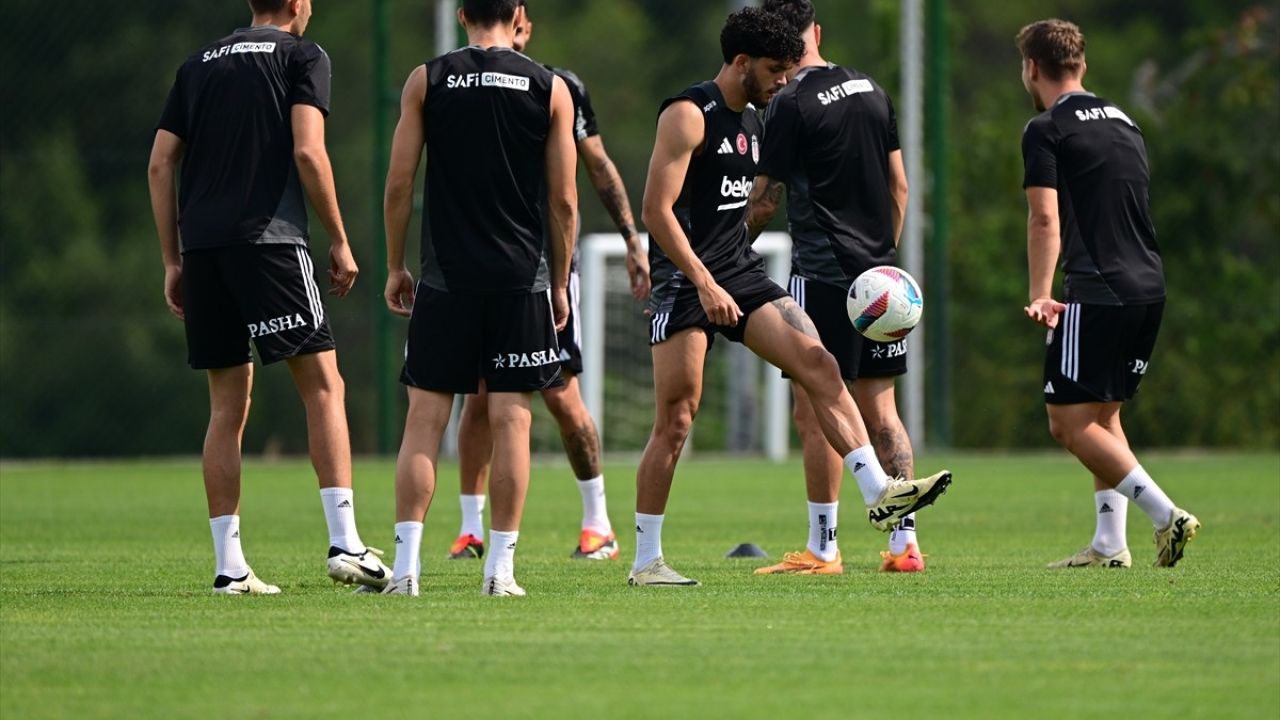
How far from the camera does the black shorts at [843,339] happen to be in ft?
28.8

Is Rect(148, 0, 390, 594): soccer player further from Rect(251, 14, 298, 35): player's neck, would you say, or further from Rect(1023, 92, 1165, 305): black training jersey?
Rect(1023, 92, 1165, 305): black training jersey

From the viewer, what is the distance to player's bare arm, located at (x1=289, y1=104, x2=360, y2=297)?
761 centimetres

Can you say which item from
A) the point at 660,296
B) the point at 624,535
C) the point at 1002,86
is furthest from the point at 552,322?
the point at 1002,86

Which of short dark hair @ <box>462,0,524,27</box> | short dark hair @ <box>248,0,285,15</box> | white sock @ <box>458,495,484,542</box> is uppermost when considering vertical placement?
short dark hair @ <box>248,0,285,15</box>

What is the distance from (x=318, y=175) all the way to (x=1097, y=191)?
3.46 metres

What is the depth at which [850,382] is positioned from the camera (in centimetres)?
892

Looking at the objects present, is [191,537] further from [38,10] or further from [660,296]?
[38,10]

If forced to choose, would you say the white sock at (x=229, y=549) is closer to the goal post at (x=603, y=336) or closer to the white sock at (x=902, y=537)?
the white sock at (x=902, y=537)

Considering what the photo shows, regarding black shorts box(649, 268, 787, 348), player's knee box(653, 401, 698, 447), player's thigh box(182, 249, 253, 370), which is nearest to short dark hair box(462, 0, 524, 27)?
black shorts box(649, 268, 787, 348)

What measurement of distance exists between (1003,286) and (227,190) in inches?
726

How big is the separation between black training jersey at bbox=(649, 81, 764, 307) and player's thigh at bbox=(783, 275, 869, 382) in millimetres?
879

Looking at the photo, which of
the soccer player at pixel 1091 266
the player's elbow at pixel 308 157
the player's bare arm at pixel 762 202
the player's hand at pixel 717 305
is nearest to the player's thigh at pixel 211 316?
the player's elbow at pixel 308 157

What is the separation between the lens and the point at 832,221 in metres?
8.83

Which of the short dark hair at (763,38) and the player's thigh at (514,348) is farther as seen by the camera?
the short dark hair at (763,38)
